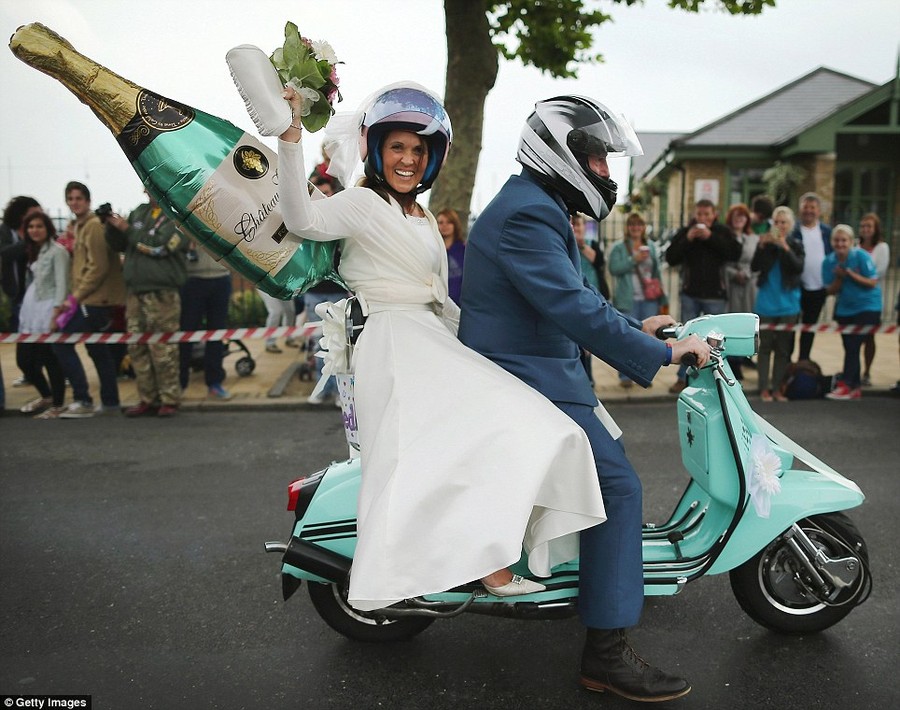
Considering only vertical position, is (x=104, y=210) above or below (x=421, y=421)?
above

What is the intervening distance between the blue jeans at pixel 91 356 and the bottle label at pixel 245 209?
555cm

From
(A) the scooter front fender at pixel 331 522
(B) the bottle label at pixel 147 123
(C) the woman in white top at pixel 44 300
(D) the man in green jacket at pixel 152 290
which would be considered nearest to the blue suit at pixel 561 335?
(A) the scooter front fender at pixel 331 522

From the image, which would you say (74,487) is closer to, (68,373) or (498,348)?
(68,373)

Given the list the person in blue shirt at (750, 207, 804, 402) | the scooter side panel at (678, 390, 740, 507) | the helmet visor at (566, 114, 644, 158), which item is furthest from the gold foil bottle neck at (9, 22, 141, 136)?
the person in blue shirt at (750, 207, 804, 402)

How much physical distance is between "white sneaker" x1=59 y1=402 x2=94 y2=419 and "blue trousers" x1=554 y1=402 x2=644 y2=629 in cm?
618

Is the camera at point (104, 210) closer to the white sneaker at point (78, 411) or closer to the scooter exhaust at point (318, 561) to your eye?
the white sneaker at point (78, 411)

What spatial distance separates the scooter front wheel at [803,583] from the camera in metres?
3.25

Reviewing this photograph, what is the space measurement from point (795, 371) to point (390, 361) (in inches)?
253

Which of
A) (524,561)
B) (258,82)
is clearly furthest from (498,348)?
(258,82)

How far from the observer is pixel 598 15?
420 inches

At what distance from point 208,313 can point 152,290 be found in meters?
0.97

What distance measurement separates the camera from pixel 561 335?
2.98 metres

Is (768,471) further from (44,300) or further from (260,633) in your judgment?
(44,300)

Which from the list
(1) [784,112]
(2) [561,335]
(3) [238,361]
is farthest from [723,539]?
(1) [784,112]
